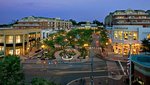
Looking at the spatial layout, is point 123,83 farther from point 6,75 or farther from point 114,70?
point 6,75

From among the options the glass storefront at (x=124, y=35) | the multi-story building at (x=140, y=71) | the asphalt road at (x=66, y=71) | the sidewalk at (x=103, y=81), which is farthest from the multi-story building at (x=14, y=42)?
the multi-story building at (x=140, y=71)

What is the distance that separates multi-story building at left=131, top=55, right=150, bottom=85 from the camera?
2762cm

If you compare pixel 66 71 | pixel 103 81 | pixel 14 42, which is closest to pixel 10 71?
pixel 103 81

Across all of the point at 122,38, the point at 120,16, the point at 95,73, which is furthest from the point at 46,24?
the point at 95,73

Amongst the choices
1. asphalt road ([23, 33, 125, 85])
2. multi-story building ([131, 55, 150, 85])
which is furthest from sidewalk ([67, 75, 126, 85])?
multi-story building ([131, 55, 150, 85])

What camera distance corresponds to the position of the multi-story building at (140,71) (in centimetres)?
2762

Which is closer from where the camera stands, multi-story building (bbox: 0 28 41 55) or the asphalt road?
the asphalt road

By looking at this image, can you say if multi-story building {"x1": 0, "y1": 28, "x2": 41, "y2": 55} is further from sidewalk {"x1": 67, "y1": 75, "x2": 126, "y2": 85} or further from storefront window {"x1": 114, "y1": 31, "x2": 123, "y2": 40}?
sidewalk {"x1": 67, "y1": 75, "x2": 126, "y2": 85}

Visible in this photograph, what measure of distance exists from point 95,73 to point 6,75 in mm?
27099

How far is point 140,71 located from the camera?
29938 millimetres

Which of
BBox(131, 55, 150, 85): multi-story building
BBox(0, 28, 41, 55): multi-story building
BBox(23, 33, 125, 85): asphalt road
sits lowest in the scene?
BBox(23, 33, 125, 85): asphalt road

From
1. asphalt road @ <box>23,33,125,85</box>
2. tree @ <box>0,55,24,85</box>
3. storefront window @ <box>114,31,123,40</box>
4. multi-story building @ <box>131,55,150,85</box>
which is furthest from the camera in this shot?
storefront window @ <box>114,31,123,40</box>

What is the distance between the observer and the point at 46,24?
18625 centimetres

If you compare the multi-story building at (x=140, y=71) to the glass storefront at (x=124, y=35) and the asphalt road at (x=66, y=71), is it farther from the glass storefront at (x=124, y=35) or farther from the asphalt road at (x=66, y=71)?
the glass storefront at (x=124, y=35)
